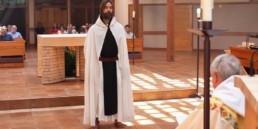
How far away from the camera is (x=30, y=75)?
912 centimetres

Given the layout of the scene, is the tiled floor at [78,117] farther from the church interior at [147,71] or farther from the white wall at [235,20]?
the white wall at [235,20]

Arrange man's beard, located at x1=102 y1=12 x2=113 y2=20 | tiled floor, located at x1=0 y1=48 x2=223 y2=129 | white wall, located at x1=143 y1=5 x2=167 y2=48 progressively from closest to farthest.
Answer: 1. man's beard, located at x1=102 y1=12 x2=113 y2=20
2. tiled floor, located at x1=0 y1=48 x2=223 y2=129
3. white wall, located at x1=143 y1=5 x2=167 y2=48

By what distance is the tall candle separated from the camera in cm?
169

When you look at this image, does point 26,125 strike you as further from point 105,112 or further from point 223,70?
point 223,70

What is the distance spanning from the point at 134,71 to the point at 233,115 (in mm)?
7805

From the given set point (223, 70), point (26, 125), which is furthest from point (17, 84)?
point (223, 70)

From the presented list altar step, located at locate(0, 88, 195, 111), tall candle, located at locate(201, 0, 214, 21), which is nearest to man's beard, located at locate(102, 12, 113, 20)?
altar step, located at locate(0, 88, 195, 111)

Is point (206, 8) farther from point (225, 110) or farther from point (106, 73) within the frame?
point (106, 73)

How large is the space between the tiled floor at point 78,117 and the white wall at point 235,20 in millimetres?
9185

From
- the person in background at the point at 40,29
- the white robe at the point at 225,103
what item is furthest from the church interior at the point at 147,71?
the person in background at the point at 40,29

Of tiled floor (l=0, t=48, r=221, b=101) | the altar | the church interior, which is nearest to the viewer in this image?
the church interior

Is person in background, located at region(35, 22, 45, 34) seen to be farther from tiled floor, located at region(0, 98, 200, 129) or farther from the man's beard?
the man's beard

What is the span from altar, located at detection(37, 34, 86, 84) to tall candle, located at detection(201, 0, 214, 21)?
5.83 metres

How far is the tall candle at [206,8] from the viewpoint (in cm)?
169
